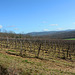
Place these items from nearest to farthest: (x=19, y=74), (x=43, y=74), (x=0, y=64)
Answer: (x=43, y=74) → (x=19, y=74) → (x=0, y=64)

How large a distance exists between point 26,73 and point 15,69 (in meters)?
0.97

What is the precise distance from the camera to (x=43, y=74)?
5473 mm

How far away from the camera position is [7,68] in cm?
657

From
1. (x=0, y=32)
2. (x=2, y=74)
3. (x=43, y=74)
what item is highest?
(x=0, y=32)

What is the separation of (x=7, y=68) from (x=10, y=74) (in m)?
0.69

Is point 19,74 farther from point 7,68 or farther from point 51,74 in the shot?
point 51,74

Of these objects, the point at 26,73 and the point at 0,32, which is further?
the point at 0,32

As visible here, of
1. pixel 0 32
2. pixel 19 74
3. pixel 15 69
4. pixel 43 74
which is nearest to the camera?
pixel 43 74

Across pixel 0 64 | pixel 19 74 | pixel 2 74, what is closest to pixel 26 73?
pixel 19 74

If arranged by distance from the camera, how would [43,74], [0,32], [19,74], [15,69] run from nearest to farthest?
[43,74], [19,74], [15,69], [0,32]

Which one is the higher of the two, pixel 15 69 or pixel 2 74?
pixel 15 69

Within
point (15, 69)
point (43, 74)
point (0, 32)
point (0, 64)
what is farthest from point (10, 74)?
point (0, 32)

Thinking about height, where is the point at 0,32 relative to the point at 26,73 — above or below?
above

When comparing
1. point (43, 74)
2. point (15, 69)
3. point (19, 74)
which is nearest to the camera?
point (43, 74)
